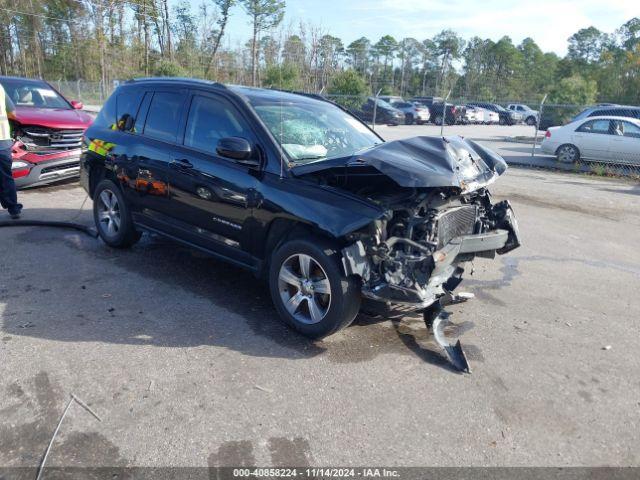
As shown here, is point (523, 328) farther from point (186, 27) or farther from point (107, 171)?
point (186, 27)

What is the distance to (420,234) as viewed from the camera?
369 centimetres

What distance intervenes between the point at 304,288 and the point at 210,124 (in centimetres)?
185

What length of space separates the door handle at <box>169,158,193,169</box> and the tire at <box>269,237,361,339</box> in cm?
132

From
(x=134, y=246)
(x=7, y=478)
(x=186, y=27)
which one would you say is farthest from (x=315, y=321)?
(x=186, y=27)

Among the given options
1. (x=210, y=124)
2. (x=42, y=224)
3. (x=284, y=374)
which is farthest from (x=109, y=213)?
(x=284, y=374)

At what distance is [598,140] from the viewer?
14.5m

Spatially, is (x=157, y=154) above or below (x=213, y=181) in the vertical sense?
above

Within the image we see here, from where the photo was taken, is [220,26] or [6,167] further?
[220,26]

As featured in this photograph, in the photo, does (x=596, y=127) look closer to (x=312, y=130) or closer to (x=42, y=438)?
(x=312, y=130)

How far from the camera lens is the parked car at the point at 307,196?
354 centimetres

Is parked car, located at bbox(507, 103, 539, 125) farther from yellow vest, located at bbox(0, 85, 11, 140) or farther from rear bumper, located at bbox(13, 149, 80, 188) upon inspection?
yellow vest, located at bbox(0, 85, 11, 140)

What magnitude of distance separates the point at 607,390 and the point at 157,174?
426 centimetres

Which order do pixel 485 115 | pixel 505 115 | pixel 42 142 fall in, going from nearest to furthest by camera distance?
pixel 42 142, pixel 485 115, pixel 505 115

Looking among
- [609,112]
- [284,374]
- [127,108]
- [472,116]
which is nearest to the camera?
[284,374]
